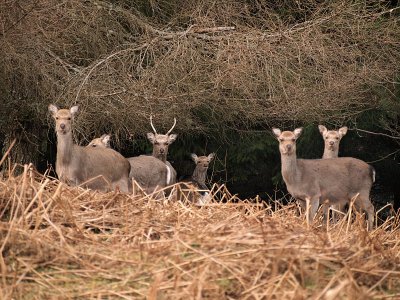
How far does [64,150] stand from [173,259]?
367 inches

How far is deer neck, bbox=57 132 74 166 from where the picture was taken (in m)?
13.7

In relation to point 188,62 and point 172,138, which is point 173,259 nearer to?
point 188,62

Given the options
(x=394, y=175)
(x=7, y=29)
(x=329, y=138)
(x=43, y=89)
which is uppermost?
(x=7, y=29)

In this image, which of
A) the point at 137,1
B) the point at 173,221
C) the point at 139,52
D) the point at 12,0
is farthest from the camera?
the point at 137,1

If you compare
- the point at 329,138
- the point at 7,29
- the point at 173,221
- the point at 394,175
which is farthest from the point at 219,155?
the point at 173,221

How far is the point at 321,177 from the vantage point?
599 inches

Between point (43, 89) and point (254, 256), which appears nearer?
point (254, 256)

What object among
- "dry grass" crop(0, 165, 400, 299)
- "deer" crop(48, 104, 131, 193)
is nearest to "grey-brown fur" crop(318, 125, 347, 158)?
"deer" crop(48, 104, 131, 193)

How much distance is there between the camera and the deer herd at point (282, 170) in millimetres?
13750

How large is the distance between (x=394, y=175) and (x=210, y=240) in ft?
54.3

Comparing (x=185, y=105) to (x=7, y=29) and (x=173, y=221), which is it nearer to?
(x=7, y=29)

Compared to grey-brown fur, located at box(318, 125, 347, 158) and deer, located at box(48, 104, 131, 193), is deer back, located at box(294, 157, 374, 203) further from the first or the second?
deer, located at box(48, 104, 131, 193)

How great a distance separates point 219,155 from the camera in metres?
22.1

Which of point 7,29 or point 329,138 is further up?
point 7,29
